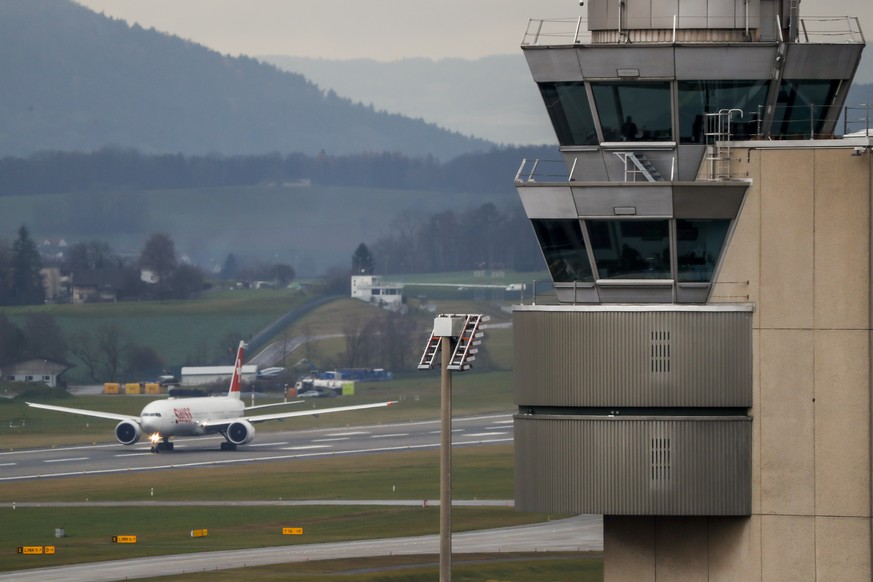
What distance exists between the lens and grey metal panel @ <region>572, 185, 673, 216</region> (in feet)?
112

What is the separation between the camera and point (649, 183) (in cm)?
3412

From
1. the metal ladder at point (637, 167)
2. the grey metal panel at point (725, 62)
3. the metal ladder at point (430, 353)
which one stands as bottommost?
the metal ladder at point (430, 353)

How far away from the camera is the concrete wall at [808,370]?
3316 centimetres

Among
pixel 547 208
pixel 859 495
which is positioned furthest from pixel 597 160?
pixel 859 495

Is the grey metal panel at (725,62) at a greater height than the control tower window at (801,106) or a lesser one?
greater

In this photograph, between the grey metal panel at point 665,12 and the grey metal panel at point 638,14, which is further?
the grey metal panel at point 638,14

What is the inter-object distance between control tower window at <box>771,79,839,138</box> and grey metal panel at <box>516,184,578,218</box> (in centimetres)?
469

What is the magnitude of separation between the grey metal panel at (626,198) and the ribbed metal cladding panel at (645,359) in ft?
7.02

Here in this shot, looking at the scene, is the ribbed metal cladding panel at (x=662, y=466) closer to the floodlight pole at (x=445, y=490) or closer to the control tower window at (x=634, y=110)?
the floodlight pole at (x=445, y=490)

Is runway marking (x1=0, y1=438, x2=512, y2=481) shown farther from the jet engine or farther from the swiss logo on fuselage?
the jet engine

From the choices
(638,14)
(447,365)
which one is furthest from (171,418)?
(638,14)

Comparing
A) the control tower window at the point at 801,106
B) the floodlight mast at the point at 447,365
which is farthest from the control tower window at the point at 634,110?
the floodlight mast at the point at 447,365

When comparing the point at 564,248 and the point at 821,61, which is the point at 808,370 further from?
the point at 821,61

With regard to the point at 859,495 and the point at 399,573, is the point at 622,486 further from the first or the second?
the point at 399,573
